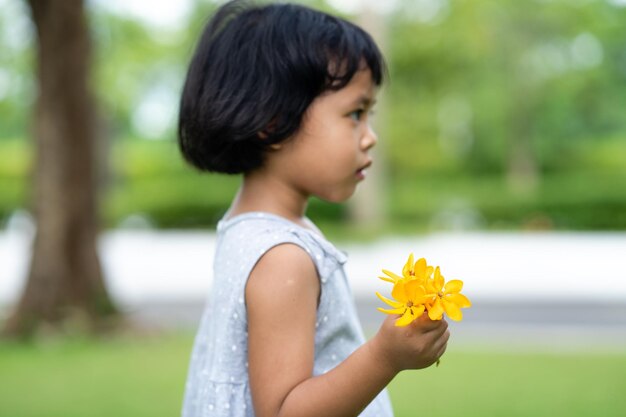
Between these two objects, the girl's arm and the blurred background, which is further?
the blurred background

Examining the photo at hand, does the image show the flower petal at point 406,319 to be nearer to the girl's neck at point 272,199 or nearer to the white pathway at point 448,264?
the girl's neck at point 272,199

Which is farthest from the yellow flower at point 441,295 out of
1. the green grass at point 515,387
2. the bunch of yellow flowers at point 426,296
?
the green grass at point 515,387

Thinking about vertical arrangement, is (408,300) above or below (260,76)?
below

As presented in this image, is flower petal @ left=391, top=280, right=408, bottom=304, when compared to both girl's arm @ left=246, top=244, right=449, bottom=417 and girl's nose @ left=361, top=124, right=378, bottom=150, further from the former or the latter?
girl's nose @ left=361, top=124, right=378, bottom=150

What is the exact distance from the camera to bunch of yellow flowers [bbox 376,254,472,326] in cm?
130

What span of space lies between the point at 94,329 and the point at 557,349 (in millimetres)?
3539

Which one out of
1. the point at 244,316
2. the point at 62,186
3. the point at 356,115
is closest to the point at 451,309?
the point at 244,316

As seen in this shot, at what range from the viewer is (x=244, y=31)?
171 centimetres

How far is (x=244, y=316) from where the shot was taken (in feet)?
5.10

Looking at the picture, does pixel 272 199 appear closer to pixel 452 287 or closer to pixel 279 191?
pixel 279 191

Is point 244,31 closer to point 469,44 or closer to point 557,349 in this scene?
point 557,349

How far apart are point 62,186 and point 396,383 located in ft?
10.8

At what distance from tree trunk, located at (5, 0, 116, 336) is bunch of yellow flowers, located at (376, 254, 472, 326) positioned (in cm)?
672

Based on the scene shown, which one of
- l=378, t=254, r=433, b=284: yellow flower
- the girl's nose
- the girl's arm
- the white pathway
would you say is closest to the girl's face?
the girl's nose
